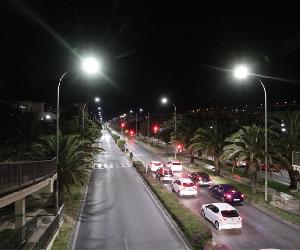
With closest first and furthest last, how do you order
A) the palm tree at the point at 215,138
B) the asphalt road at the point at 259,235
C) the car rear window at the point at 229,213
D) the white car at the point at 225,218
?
the asphalt road at the point at 259,235
the white car at the point at 225,218
the car rear window at the point at 229,213
the palm tree at the point at 215,138

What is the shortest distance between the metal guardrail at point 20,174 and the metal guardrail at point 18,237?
2.02 meters

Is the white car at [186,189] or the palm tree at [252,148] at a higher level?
the palm tree at [252,148]

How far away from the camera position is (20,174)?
60.3ft

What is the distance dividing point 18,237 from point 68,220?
28.7 ft

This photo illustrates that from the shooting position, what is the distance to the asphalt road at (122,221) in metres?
23.2

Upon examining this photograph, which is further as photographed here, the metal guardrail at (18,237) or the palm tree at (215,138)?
the palm tree at (215,138)

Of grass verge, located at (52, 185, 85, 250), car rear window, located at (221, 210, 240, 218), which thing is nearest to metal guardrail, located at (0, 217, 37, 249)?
grass verge, located at (52, 185, 85, 250)

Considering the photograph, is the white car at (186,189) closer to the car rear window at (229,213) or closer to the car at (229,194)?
the car at (229,194)

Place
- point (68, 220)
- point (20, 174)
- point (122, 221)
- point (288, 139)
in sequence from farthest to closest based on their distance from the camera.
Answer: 1. point (288, 139)
2. point (122, 221)
3. point (68, 220)
4. point (20, 174)

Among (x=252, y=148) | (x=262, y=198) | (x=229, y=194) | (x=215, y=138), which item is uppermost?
(x=215, y=138)

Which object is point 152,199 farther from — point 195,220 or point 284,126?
point 284,126

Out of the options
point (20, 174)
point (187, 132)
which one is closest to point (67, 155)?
Result: point (20, 174)

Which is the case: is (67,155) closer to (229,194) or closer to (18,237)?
(18,237)

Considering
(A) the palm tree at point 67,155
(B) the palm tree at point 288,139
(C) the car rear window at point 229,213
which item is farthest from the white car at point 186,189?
(C) the car rear window at point 229,213
